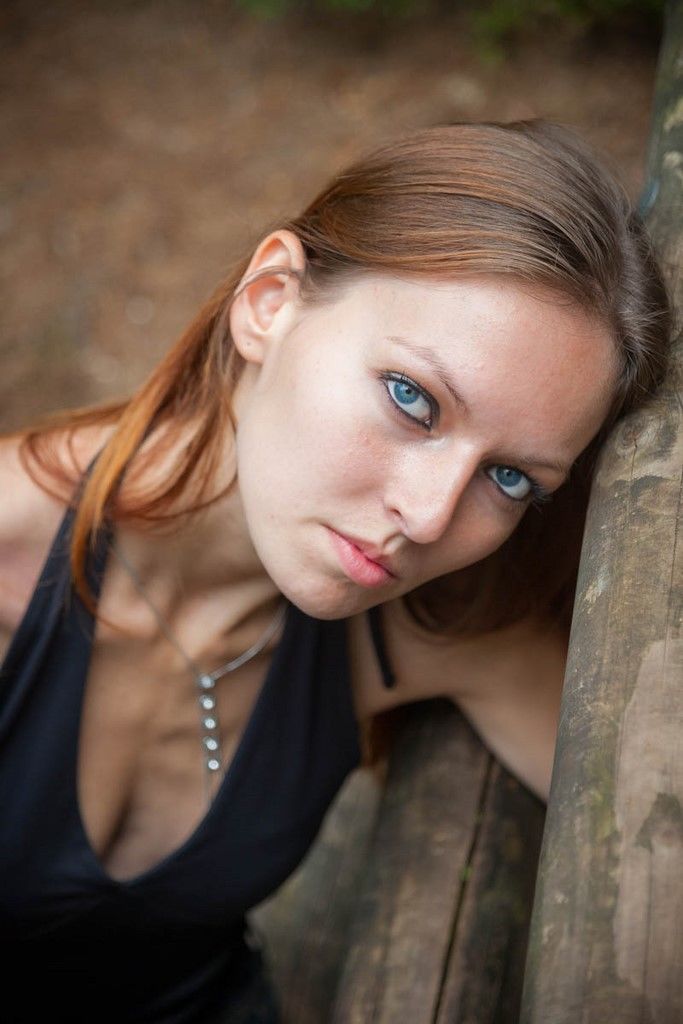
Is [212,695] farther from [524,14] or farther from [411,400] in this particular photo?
[524,14]

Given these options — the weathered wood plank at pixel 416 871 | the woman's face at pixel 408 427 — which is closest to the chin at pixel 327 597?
the woman's face at pixel 408 427

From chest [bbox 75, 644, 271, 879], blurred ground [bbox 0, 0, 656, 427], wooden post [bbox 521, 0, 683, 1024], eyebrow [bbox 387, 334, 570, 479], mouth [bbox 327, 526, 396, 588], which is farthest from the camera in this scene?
blurred ground [bbox 0, 0, 656, 427]

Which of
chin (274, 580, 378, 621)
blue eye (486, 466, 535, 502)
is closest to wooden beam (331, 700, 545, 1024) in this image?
chin (274, 580, 378, 621)

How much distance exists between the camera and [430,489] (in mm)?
1552

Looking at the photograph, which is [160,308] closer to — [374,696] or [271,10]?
[271,10]

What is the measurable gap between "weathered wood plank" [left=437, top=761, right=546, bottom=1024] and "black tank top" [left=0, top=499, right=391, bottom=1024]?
0.30m

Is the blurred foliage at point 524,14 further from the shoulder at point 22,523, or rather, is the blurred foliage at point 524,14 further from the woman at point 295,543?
the shoulder at point 22,523

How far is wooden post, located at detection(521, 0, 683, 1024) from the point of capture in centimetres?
102

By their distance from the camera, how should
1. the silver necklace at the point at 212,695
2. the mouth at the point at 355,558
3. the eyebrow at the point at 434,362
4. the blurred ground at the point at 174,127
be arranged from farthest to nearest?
1. the blurred ground at the point at 174,127
2. the silver necklace at the point at 212,695
3. the mouth at the point at 355,558
4. the eyebrow at the point at 434,362

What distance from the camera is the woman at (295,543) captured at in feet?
5.12

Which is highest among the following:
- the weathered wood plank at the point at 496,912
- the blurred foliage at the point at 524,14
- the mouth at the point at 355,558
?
the mouth at the point at 355,558

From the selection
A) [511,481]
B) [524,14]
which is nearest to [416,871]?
[511,481]

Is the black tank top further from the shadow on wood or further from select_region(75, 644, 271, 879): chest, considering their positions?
the shadow on wood

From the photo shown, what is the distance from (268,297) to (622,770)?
0.94 meters
